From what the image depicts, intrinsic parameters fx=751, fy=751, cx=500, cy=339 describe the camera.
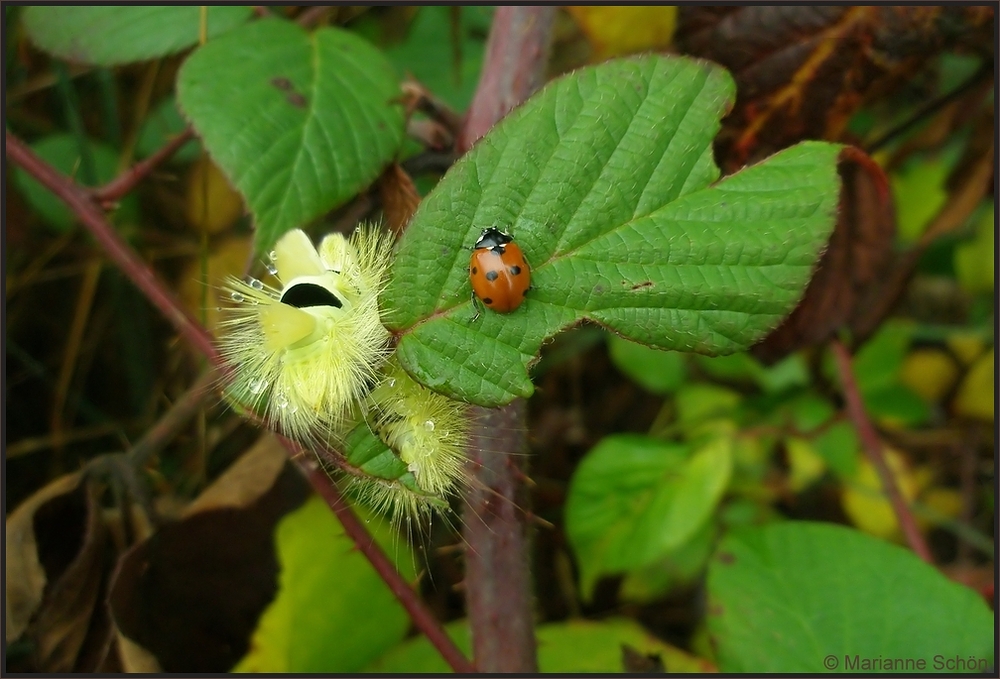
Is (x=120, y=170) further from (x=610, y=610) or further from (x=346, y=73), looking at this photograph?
(x=610, y=610)

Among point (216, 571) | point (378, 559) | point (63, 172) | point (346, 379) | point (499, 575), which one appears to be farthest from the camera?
point (63, 172)

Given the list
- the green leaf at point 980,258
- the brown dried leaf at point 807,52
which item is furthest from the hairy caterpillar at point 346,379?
the green leaf at point 980,258

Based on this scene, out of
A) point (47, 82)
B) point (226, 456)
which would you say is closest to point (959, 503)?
point (226, 456)

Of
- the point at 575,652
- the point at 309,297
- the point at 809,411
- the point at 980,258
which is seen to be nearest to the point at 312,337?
the point at 309,297

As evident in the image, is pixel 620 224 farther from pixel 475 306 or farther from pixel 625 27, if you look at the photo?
pixel 625 27

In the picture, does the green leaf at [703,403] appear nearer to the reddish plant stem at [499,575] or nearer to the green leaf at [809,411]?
the green leaf at [809,411]

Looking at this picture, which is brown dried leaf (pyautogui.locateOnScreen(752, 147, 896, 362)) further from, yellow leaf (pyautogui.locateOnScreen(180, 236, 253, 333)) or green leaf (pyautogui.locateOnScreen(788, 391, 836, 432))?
yellow leaf (pyautogui.locateOnScreen(180, 236, 253, 333))

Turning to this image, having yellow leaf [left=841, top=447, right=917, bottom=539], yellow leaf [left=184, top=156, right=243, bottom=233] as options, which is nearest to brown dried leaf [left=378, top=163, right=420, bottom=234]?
yellow leaf [left=184, top=156, right=243, bottom=233]
